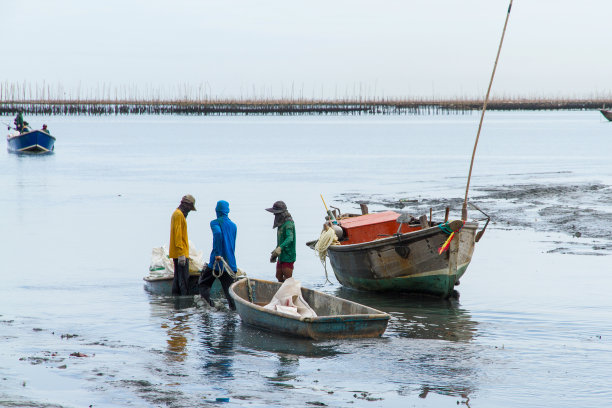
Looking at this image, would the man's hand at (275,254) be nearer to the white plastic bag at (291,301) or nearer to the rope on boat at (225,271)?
the rope on boat at (225,271)

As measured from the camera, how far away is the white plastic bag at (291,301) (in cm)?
1062

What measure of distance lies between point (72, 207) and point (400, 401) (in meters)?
20.8

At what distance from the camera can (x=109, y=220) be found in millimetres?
23422

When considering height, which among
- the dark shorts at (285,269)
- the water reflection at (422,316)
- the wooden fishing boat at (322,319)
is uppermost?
the dark shorts at (285,269)

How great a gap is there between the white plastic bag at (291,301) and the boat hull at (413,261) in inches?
103

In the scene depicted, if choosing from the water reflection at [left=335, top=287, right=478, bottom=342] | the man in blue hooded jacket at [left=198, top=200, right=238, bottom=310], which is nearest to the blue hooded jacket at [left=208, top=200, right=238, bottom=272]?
the man in blue hooded jacket at [left=198, top=200, right=238, bottom=310]

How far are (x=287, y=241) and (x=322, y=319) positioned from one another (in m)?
2.12

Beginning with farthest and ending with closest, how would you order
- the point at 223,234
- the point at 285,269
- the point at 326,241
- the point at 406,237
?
1. the point at 326,241
2. the point at 406,237
3. the point at 285,269
4. the point at 223,234

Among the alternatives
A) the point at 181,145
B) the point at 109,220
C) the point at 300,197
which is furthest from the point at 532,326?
the point at 181,145

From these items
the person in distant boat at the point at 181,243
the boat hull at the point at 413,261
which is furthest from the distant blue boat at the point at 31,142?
the boat hull at the point at 413,261

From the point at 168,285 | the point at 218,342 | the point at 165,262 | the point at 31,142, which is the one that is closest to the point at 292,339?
the point at 218,342

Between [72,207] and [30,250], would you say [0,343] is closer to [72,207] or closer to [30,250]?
[30,250]

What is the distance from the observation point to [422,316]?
39.8 feet

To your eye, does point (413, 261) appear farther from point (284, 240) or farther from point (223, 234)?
point (223, 234)
